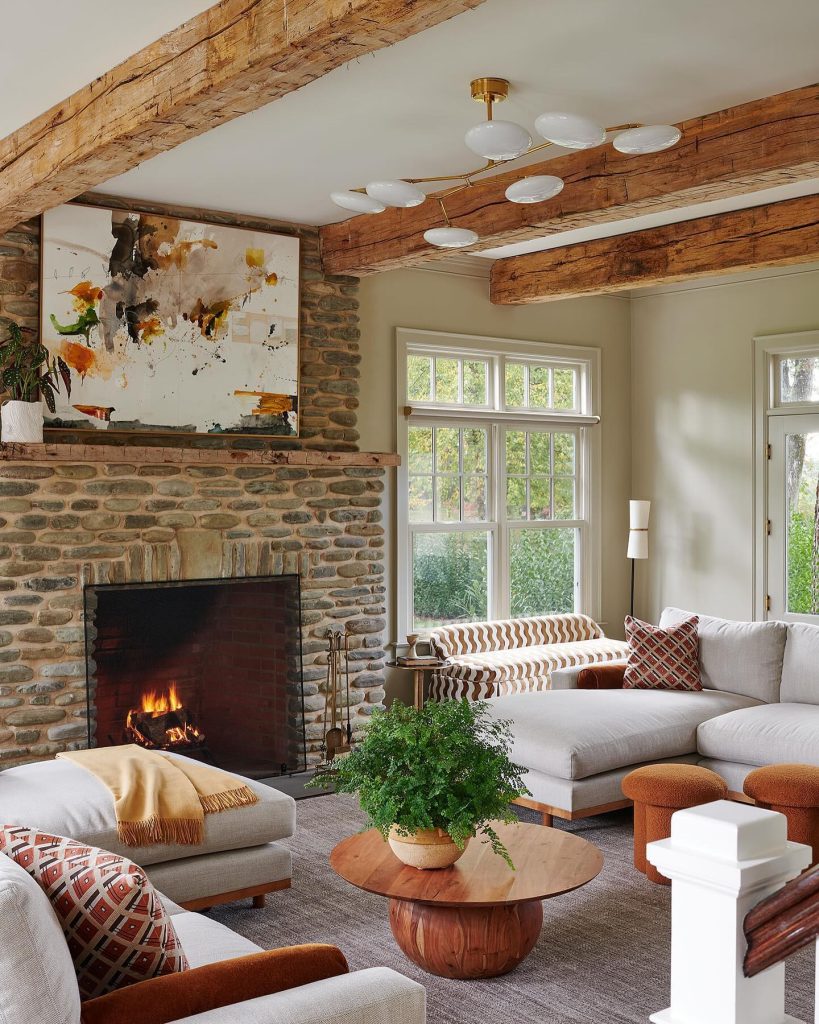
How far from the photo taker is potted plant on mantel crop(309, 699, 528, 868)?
10.7 feet

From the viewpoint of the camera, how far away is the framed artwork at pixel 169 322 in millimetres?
5211

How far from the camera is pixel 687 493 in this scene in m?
7.67

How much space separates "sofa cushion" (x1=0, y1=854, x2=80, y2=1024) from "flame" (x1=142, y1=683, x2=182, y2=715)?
378cm

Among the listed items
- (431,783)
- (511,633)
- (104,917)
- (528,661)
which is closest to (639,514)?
(511,633)

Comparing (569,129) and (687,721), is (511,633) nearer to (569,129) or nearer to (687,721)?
(687,721)

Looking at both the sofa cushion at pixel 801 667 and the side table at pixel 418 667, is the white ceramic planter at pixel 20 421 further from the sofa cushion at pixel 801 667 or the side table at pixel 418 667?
the sofa cushion at pixel 801 667

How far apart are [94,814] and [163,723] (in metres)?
2.15

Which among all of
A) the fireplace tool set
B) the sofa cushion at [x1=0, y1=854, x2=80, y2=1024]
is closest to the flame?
the fireplace tool set

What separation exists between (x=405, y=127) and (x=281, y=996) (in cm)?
335

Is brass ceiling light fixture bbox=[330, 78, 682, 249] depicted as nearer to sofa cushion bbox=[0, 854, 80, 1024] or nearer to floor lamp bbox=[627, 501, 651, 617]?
sofa cushion bbox=[0, 854, 80, 1024]

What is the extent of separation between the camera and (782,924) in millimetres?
993

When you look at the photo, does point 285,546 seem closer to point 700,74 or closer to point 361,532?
point 361,532

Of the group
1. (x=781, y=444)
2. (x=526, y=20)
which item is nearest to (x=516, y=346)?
(x=781, y=444)

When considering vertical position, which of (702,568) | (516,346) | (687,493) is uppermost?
(516,346)
